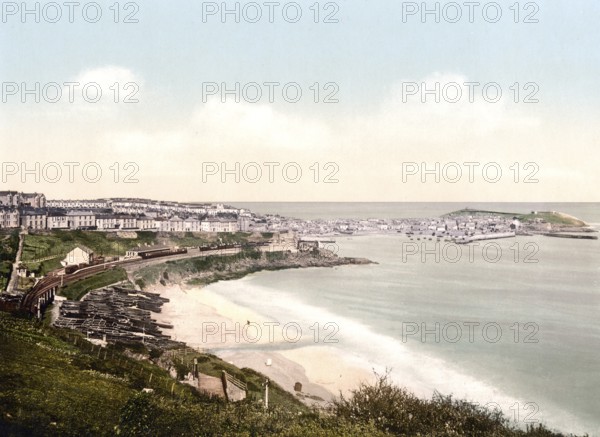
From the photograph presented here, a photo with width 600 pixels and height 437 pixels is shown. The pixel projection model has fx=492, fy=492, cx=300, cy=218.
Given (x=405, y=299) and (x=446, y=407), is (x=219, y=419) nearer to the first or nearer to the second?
(x=446, y=407)

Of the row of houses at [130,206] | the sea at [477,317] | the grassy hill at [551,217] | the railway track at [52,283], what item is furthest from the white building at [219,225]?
the grassy hill at [551,217]

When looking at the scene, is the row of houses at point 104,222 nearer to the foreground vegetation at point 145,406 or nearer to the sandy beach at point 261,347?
the sandy beach at point 261,347

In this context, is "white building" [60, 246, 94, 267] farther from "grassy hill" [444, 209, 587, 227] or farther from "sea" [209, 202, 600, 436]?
"grassy hill" [444, 209, 587, 227]

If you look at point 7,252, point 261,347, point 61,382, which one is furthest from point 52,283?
point 61,382

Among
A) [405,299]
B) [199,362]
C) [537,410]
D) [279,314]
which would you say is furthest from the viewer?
[405,299]

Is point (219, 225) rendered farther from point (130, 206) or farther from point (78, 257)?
point (78, 257)

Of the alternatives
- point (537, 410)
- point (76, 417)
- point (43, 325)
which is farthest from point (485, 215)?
point (76, 417)
